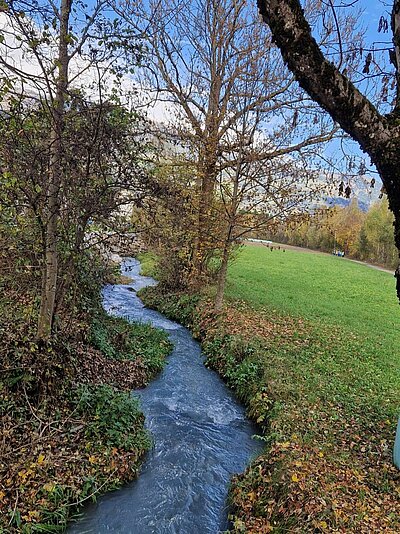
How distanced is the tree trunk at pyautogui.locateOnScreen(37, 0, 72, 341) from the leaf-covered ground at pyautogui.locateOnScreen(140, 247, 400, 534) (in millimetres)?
4052

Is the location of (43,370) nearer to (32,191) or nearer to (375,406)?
(32,191)

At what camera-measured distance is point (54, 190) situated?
596cm

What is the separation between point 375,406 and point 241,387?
271 centimetres

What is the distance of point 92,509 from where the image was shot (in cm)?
500

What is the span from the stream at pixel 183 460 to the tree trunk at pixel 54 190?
272 centimetres

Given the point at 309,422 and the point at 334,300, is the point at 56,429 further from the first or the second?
the point at 334,300

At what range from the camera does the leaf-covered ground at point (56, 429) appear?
15.5 ft

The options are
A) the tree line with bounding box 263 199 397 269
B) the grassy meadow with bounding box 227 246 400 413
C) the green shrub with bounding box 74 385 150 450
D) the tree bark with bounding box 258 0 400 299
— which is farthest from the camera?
the tree line with bounding box 263 199 397 269

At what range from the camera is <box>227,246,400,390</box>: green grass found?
1190 cm

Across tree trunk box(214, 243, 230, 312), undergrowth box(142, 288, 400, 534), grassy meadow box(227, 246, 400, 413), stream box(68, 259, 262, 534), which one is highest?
tree trunk box(214, 243, 230, 312)

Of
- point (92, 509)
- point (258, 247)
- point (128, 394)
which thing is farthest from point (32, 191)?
point (258, 247)

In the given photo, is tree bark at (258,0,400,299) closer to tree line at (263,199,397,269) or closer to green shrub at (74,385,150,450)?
green shrub at (74,385,150,450)

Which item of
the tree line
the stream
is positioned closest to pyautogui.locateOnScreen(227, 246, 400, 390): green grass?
the stream

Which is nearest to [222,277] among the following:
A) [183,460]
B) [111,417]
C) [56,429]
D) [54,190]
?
[111,417]
